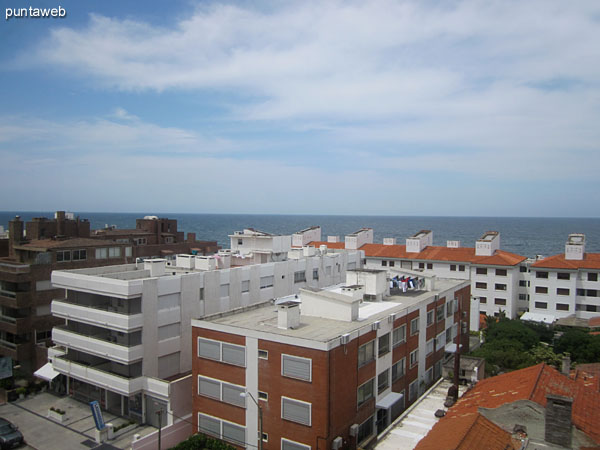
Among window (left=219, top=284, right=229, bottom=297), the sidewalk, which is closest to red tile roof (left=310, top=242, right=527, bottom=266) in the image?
window (left=219, top=284, right=229, bottom=297)

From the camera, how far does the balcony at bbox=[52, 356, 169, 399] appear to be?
35.7 metres

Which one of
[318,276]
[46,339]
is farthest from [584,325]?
[46,339]

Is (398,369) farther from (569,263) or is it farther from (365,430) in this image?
(569,263)

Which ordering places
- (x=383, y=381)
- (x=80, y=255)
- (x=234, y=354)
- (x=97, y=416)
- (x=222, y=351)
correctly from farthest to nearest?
(x=80, y=255)
(x=97, y=416)
(x=383, y=381)
(x=222, y=351)
(x=234, y=354)

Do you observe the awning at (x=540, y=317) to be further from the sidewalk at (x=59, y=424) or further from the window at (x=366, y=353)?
the sidewalk at (x=59, y=424)

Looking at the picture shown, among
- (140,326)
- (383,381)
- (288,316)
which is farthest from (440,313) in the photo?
(140,326)

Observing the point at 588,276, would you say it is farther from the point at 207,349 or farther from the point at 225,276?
the point at 207,349

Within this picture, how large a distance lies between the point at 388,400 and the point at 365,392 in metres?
2.58

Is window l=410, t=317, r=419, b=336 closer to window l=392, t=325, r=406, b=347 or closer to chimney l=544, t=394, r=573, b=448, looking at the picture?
window l=392, t=325, r=406, b=347

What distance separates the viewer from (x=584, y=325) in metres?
66.3

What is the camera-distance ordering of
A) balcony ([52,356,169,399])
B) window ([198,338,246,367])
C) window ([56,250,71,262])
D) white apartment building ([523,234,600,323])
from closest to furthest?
window ([198,338,246,367]) < balcony ([52,356,169,399]) < window ([56,250,71,262]) < white apartment building ([523,234,600,323])

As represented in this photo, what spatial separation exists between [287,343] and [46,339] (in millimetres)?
34724

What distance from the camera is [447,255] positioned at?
84.6m

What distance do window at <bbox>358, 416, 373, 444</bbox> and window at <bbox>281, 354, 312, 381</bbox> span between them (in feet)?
21.1
